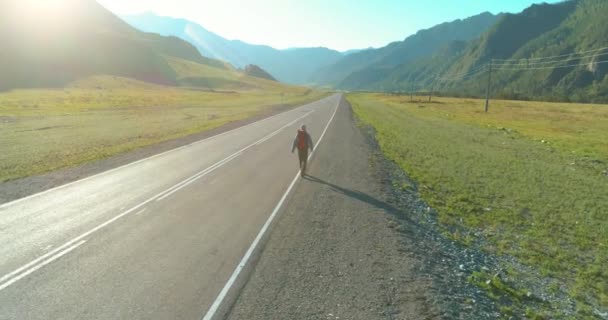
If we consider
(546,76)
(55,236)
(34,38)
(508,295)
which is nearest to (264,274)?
(508,295)

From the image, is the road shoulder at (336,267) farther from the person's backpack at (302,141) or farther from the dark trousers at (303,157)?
the person's backpack at (302,141)

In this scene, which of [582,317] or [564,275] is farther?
[564,275]

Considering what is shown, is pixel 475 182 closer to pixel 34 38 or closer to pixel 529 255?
pixel 529 255

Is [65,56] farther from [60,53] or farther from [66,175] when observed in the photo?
[66,175]

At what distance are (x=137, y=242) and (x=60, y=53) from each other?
16736cm

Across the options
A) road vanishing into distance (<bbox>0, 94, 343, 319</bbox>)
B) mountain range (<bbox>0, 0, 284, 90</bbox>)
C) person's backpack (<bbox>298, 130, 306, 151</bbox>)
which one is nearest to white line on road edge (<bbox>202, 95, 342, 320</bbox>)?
road vanishing into distance (<bbox>0, 94, 343, 319</bbox>)

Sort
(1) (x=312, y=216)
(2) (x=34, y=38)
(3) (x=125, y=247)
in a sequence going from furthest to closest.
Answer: (2) (x=34, y=38)
(1) (x=312, y=216)
(3) (x=125, y=247)

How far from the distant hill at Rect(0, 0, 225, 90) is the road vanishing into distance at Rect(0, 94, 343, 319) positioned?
111285mm

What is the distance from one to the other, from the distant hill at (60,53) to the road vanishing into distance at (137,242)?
111 m

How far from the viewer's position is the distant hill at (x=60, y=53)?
11538 cm

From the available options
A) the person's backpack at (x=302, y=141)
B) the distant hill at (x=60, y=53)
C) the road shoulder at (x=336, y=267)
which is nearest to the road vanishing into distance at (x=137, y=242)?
the road shoulder at (x=336, y=267)

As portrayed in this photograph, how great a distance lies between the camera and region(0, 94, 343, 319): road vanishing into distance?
20.9ft

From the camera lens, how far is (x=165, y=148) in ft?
75.9

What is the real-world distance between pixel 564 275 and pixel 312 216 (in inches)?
257
